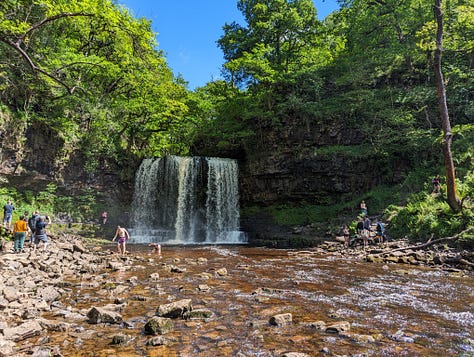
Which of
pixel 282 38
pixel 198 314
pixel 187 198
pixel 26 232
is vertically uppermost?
pixel 282 38

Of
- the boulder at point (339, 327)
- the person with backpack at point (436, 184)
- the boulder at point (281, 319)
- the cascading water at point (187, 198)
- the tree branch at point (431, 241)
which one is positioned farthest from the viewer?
the cascading water at point (187, 198)

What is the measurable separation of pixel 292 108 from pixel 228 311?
23.3 metres

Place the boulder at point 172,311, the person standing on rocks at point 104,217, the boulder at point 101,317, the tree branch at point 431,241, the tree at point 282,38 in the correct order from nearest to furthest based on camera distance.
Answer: the boulder at point 101,317
the boulder at point 172,311
the tree branch at point 431,241
the person standing on rocks at point 104,217
the tree at point 282,38

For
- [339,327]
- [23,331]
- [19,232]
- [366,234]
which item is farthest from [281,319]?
[366,234]

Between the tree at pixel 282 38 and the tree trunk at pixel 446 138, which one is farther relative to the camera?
the tree at pixel 282 38

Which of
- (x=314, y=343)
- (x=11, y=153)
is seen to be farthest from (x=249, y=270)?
(x=11, y=153)

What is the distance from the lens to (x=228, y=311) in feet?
21.0

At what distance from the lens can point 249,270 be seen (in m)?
11.3

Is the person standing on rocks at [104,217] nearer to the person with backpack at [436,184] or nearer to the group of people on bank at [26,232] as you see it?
the group of people on bank at [26,232]

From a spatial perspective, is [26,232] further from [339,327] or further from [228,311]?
[339,327]

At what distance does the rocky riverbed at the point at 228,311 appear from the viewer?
15.3 feet

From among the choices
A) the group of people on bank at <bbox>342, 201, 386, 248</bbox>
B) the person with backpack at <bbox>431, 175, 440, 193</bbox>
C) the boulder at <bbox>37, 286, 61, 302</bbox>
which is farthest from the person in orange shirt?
the person with backpack at <bbox>431, 175, 440, 193</bbox>

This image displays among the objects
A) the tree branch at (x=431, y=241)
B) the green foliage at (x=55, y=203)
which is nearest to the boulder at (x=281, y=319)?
the tree branch at (x=431, y=241)

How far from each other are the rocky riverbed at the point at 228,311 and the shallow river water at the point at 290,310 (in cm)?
3
